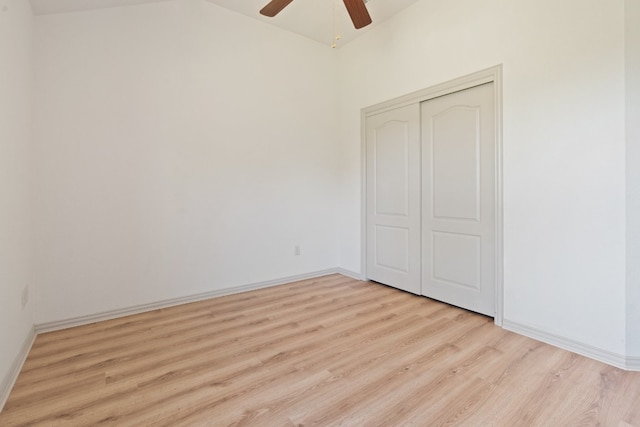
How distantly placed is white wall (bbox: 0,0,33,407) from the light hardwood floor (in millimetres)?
264

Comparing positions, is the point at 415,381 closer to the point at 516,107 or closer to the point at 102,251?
the point at 516,107

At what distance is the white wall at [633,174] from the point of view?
1.80 meters

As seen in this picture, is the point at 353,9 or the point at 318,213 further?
the point at 318,213

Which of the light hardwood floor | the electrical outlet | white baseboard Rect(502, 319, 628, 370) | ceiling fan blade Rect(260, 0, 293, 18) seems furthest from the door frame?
the electrical outlet

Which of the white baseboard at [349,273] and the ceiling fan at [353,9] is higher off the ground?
the ceiling fan at [353,9]

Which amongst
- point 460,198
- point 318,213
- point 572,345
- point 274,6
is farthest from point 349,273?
point 274,6

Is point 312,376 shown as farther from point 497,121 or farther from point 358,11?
point 358,11

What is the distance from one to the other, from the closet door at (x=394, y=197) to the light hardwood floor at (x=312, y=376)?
778mm

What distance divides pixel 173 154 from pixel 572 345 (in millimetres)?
3566

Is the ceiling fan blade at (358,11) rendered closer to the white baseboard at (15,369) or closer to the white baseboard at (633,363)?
the white baseboard at (633,363)

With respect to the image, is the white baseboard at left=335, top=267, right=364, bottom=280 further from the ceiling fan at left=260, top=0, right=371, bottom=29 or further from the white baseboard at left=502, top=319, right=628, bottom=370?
the ceiling fan at left=260, top=0, right=371, bottom=29

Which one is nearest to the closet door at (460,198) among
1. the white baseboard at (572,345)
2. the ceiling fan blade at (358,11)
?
the white baseboard at (572,345)

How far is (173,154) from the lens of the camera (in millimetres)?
2977

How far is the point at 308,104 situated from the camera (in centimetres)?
385
